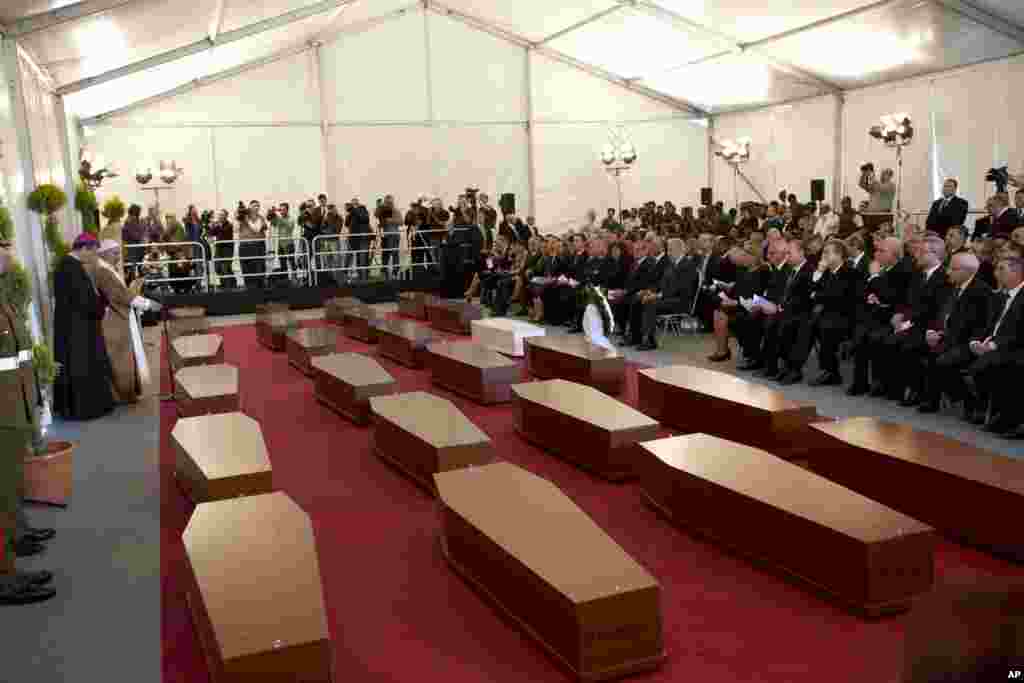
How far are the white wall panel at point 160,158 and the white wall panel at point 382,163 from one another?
279cm

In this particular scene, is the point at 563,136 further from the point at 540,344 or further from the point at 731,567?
the point at 731,567

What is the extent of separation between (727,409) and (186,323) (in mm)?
8946

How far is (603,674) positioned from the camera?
3170 millimetres

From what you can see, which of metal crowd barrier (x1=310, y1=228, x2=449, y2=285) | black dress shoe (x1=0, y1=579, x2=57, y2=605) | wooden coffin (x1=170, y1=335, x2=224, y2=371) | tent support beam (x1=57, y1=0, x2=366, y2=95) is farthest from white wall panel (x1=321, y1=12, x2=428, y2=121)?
black dress shoe (x1=0, y1=579, x2=57, y2=605)

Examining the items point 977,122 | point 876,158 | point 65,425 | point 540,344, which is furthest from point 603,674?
point 876,158

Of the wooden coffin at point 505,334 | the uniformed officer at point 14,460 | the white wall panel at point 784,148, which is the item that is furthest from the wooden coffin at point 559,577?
the white wall panel at point 784,148

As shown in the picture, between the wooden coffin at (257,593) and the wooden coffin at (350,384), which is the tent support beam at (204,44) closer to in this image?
the wooden coffin at (350,384)

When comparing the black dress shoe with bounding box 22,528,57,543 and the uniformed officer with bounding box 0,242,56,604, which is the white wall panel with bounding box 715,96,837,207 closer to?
the uniformed officer with bounding box 0,242,56,604

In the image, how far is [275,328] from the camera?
11211 mm

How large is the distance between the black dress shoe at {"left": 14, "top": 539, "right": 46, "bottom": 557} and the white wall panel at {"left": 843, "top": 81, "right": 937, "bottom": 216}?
16129 mm

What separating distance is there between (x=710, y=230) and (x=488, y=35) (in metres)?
8.95

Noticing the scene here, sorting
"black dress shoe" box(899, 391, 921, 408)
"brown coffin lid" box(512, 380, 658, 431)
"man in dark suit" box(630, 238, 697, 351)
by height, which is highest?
"man in dark suit" box(630, 238, 697, 351)

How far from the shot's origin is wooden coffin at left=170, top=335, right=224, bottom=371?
8859mm

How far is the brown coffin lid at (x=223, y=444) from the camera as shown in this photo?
15.8 feet
